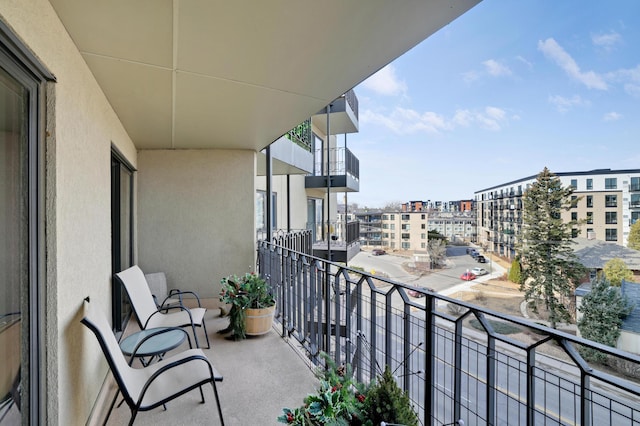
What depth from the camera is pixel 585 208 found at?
1023 centimetres

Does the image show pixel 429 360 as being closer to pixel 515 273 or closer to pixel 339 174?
pixel 339 174

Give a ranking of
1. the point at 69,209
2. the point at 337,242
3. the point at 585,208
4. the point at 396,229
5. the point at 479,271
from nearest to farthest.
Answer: the point at 69,209
the point at 585,208
the point at 337,242
the point at 479,271
the point at 396,229

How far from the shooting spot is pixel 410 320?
1.62 meters

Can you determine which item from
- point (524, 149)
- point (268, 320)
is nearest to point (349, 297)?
point (268, 320)

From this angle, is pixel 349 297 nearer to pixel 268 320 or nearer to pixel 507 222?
pixel 268 320

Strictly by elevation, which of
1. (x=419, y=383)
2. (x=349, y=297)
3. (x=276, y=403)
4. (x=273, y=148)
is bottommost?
(x=276, y=403)

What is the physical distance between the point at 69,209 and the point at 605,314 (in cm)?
683

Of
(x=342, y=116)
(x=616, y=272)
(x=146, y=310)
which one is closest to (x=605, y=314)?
(x=616, y=272)

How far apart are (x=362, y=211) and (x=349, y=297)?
45.6 feet

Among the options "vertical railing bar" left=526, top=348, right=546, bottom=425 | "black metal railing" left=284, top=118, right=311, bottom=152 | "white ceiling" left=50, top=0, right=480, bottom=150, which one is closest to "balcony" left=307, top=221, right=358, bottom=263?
"black metal railing" left=284, top=118, right=311, bottom=152

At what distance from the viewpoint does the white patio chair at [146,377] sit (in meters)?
1.68

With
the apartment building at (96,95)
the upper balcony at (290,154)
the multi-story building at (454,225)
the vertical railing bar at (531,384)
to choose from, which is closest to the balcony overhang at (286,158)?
the upper balcony at (290,154)

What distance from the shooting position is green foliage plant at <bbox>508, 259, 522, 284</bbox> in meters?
11.0

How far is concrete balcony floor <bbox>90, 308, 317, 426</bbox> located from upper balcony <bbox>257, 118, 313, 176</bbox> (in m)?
3.15
